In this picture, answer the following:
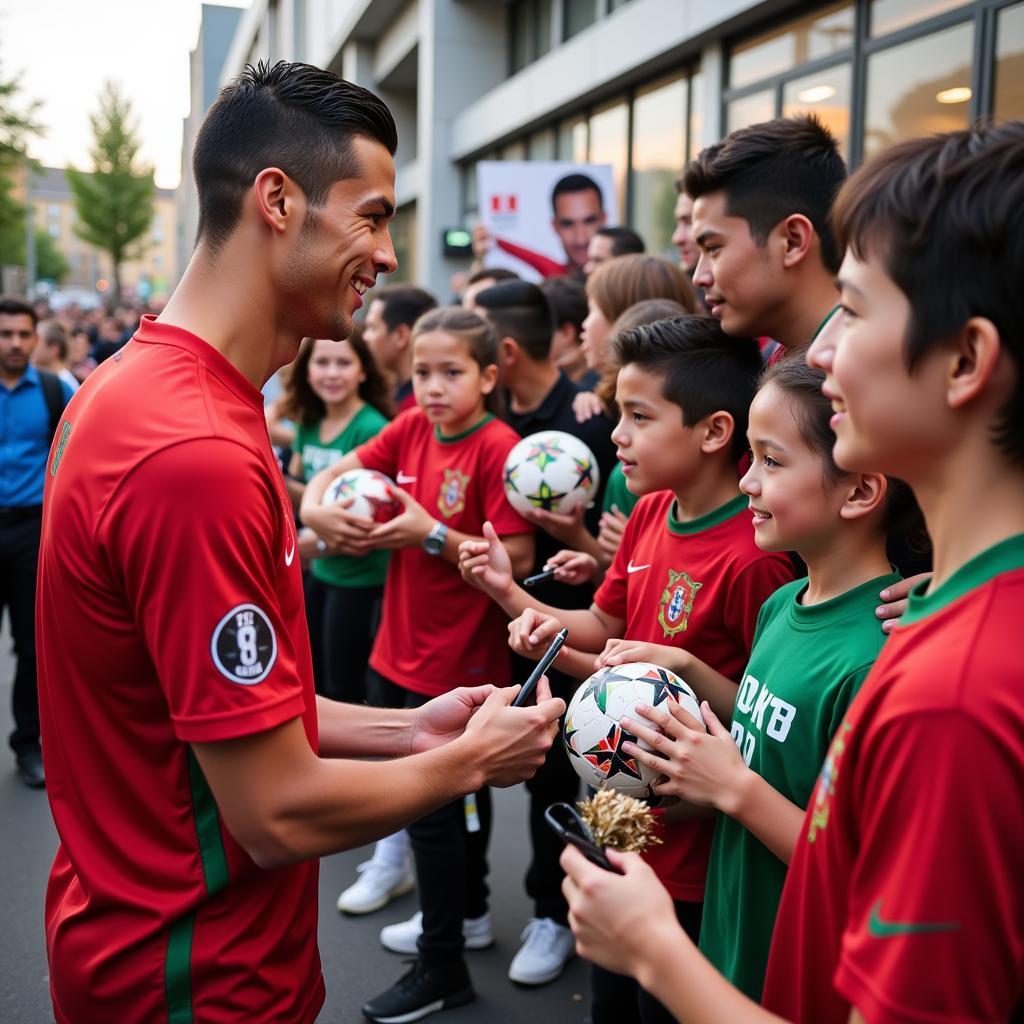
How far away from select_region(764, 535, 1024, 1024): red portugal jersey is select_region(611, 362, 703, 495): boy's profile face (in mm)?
1458

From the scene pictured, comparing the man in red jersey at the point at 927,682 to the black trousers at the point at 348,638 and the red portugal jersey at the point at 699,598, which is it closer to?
the red portugal jersey at the point at 699,598

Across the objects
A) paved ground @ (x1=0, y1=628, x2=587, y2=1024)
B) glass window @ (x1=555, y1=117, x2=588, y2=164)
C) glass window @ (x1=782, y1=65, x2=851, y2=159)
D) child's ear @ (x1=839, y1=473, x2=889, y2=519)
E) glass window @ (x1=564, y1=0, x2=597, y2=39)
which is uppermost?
glass window @ (x1=564, y1=0, x2=597, y2=39)

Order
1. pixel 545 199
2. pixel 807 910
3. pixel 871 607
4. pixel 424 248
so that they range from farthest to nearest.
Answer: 1. pixel 424 248
2. pixel 545 199
3. pixel 871 607
4. pixel 807 910

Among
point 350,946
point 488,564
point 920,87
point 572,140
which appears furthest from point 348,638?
point 572,140

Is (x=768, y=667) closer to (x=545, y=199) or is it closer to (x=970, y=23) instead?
(x=970, y=23)

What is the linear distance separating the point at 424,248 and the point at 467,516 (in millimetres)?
15862

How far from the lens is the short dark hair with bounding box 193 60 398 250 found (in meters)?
1.86

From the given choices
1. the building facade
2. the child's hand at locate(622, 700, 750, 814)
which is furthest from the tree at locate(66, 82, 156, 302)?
the child's hand at locate(622, 700, 750, 814)

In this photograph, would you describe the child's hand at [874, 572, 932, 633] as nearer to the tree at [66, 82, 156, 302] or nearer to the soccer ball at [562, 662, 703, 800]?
the soccer ball at [562, 662, 703, 800]

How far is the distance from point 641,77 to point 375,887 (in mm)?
10263

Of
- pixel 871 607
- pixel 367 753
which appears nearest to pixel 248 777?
pixel 367 753

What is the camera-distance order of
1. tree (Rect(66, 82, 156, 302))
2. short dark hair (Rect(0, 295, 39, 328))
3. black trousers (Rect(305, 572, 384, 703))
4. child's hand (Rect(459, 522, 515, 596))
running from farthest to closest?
tree (Rect(66, 82, 156, 302)) → short dark hair (Rect(0, 295, 39, 328)) → black trousers (Rect(305, 572, 384, 703)) → child's hand (Rect(459, 522, 515, 596))

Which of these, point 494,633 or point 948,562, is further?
point 494,633

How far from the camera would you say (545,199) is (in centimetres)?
929
